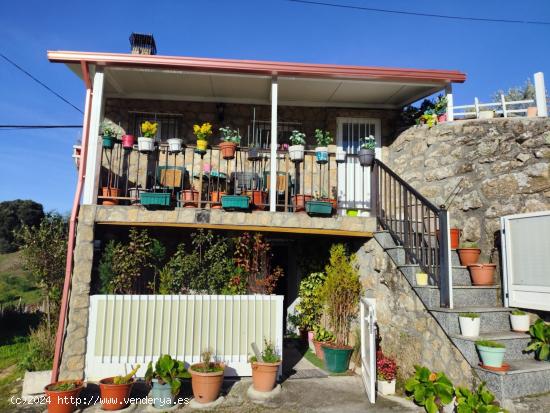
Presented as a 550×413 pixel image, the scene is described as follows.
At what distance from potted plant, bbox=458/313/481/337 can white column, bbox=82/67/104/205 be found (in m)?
4.82

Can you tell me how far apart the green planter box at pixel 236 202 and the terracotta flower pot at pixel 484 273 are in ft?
9.98

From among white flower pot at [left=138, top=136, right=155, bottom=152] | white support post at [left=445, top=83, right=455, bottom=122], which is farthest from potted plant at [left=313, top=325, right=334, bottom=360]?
white support post at [left=445, top=83, right=455, bottom=122]

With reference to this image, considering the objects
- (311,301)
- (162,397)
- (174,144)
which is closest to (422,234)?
(311,301)

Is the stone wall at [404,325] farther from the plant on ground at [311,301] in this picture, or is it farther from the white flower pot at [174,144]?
the white flower pot at [174,144]

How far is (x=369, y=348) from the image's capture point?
4441 mm

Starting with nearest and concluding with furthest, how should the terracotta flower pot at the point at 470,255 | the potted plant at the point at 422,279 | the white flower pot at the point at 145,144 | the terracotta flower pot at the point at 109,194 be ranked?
1. the potted plant at the point at 422,279
2. the terracotta flower pot at the point at 470,255
3. the terracotta flower pot at the point at 109,194
4. the white flower pot at the point at 145,144

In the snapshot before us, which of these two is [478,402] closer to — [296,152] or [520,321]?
[520,321]

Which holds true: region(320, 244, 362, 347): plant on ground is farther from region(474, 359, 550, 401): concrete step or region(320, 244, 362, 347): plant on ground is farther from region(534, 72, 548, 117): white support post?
region(534, 72, 548, 117): white support post

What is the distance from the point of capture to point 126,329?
195 inches

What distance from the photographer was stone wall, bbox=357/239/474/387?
3.80 metres

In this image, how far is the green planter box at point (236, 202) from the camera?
5.33 metres

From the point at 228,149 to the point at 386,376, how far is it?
152 inches

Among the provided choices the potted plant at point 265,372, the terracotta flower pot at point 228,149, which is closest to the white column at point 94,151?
the terracotta flower pot at point 228,149

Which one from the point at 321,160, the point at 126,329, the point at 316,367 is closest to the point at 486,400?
the point at 316,367
